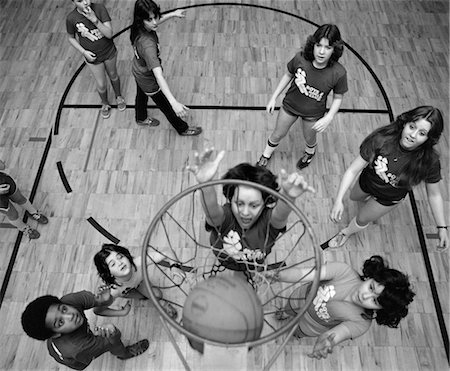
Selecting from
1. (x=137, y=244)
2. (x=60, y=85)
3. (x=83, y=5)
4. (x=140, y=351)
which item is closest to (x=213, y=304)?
(x=140, y=351)

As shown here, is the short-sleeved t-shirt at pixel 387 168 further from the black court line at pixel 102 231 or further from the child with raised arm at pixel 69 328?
the black court line at pixel 102 231

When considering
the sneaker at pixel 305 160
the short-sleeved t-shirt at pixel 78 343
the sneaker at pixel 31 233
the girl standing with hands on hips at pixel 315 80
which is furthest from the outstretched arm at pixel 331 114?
the sneaker at pixel 31 233

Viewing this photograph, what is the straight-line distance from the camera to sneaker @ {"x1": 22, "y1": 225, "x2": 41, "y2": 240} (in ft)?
9.20

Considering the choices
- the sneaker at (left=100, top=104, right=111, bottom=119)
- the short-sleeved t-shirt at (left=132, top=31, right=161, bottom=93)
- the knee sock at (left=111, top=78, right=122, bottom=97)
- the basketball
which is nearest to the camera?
the basketball

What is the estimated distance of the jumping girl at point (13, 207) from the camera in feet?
8.02

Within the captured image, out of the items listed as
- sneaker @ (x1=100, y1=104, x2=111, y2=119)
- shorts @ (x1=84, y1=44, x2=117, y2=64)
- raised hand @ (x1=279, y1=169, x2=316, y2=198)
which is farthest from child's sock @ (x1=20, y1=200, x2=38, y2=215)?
raised hand @ (x1=279, y1=169, x2=316, y2=198)

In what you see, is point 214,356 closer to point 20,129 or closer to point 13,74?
point 20,129

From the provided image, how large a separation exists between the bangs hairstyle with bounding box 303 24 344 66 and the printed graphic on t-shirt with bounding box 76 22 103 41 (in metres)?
1.48

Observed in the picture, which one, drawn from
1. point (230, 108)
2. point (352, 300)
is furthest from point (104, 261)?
point (230, 108)

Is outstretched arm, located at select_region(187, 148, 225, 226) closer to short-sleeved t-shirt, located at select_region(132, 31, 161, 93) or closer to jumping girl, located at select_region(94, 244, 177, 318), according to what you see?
jumping girl, located at select_region(94, 244, 177, 318)

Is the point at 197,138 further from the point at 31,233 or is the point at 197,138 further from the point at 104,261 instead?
the point at 104,261

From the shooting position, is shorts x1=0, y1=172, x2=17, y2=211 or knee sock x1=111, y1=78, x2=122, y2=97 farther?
knee sock x1=111, y1=78, x2=122, y2=97

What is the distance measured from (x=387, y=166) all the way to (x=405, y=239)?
3.17 feet

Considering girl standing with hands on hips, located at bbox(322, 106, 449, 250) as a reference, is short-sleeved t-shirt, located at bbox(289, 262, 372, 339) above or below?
below
